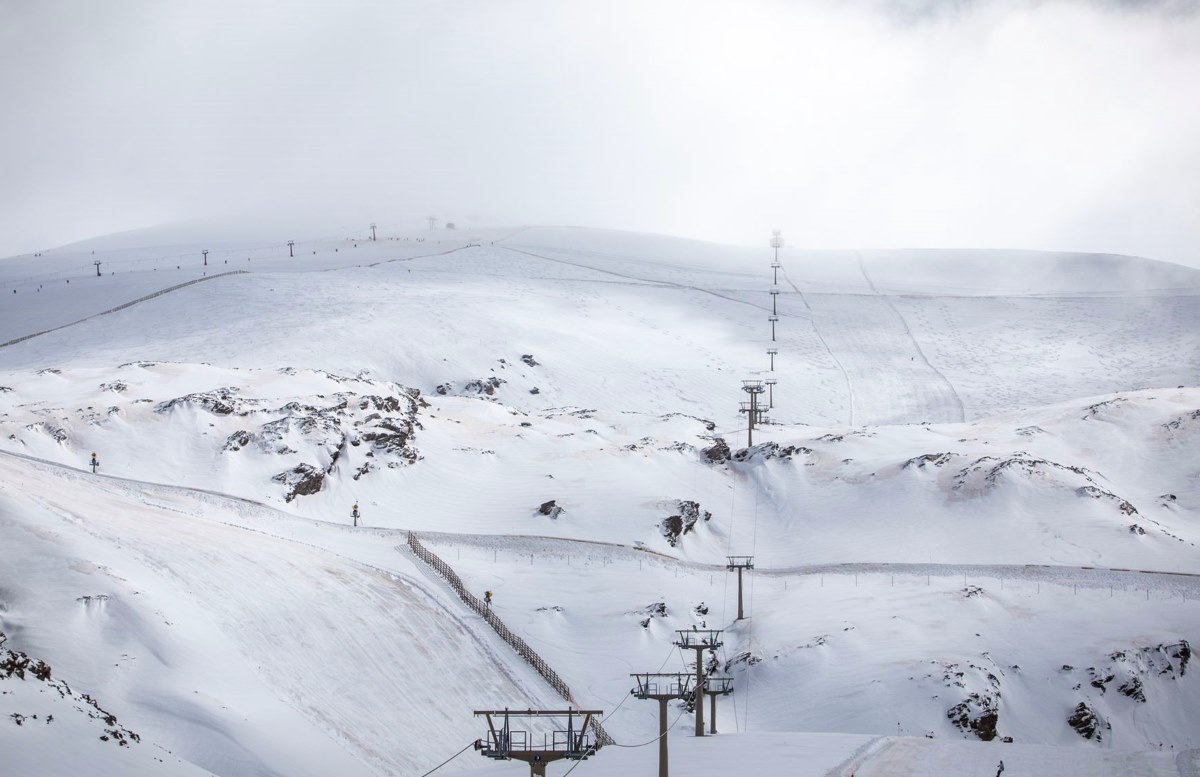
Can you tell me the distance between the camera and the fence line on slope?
145 feet

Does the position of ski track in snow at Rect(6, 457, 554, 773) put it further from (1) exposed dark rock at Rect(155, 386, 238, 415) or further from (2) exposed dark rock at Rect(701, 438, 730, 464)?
(2) exposed dark rock at Rect(701, 438, 730, 464)

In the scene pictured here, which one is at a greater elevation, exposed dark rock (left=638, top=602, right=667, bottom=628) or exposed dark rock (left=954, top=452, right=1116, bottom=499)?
exposed dark rock (left=954, top=452, right=1116, bottom=499)

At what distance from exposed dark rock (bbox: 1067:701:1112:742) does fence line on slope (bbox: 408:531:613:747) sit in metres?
17.6

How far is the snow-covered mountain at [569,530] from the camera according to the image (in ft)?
118

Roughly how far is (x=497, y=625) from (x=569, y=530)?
13225 mm

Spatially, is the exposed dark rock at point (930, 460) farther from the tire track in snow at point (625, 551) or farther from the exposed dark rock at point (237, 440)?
the exposed dark rock at point (237, 440)

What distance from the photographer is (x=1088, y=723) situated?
42.1 meters

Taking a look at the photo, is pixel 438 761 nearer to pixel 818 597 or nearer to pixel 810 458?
pixel 818 597

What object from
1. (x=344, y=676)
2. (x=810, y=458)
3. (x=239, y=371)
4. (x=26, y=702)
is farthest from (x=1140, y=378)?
(x=26, y=702)

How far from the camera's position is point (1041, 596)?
2025 inches

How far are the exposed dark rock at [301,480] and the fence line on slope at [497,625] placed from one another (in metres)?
9.39

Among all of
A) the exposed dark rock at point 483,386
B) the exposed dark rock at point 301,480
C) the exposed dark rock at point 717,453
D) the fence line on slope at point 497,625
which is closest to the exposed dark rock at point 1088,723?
the fence line on slope at point 497,625

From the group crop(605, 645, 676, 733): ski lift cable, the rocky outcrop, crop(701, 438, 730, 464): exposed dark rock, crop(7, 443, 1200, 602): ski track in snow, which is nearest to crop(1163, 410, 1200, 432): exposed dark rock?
crop(7, 443, 1200, 602): ski track in snow

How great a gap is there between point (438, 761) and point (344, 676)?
18.8 feet
